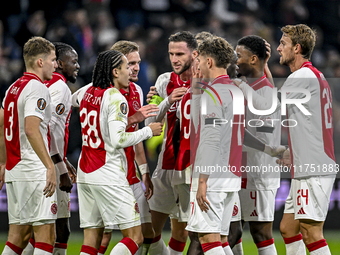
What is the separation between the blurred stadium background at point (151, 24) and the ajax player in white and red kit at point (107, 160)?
476 cm

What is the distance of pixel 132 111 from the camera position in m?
5.02

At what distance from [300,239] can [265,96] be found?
143 cm

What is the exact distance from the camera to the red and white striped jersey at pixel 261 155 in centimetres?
491

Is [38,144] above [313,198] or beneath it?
above

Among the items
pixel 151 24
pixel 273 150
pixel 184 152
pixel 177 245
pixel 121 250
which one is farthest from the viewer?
pixel 151 24

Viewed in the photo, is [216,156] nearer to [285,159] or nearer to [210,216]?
[210,216]

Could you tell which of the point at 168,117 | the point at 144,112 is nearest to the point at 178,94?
the point at 144,112

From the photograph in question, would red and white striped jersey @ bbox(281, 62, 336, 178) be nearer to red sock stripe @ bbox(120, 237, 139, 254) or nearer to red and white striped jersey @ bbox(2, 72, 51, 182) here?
red sock stripe @ bbox(120, 237, 139, 254)

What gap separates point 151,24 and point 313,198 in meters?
7.36

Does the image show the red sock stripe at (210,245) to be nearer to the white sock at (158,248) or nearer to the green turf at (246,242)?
the white sock at (158,248)

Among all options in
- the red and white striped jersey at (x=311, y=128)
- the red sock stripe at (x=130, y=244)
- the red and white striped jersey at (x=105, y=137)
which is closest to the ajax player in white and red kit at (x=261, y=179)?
the red and white striped jersey at (x=311, y=128)

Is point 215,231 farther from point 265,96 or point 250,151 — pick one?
point 265,96

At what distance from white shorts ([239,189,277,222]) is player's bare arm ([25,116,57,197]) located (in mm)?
1907

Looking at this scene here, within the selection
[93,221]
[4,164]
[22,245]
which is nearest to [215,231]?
[93,221]
